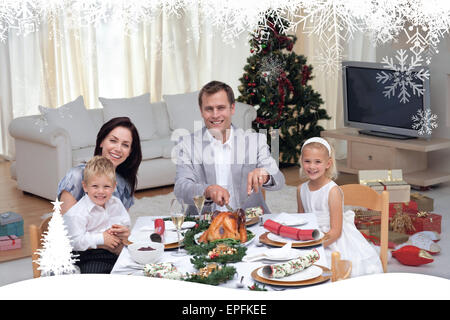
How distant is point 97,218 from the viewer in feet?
7.52

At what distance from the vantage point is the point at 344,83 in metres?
6.11

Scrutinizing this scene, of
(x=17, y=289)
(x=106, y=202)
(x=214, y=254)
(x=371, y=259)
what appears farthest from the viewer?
(x=371, y=259)

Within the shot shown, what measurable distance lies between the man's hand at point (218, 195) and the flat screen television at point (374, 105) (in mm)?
3421

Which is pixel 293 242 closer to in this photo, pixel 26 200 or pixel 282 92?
pixel 26 200

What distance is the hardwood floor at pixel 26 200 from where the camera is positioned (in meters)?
4.40

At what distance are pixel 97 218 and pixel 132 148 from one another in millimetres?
329

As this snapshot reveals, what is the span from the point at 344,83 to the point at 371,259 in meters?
3.53

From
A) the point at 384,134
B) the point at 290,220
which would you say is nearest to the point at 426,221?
the point at 384,134

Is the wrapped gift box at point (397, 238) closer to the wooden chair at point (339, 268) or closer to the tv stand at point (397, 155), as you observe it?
the tv stand at point (397, 155)

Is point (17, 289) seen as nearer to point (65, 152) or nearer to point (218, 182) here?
point (218, 182)

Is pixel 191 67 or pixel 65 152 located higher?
pixel 191 67

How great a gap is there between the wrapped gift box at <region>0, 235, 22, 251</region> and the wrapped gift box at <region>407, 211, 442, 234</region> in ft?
8.75

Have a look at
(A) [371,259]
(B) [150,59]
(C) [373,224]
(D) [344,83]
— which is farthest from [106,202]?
(B) [150,59]

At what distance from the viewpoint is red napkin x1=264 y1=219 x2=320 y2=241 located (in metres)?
2.17
